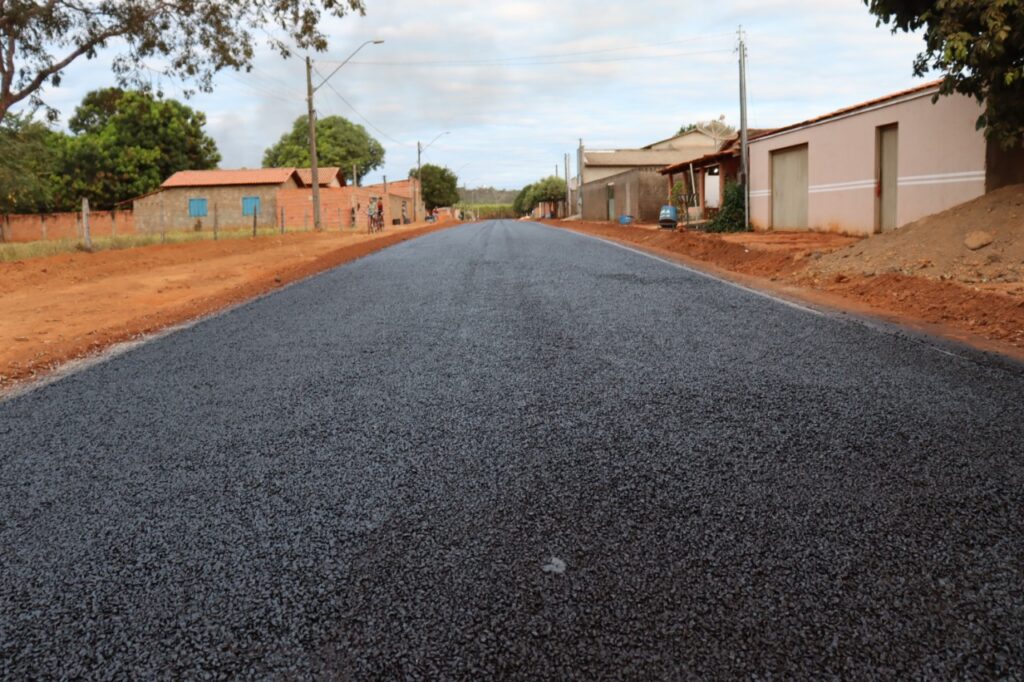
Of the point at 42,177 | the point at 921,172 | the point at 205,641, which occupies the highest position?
the point at 42,177

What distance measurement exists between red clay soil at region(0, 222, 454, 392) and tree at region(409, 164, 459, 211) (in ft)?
276

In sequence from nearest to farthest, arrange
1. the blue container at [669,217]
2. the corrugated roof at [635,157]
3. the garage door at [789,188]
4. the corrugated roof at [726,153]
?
1. the garage door at [789,188]
2. the corrugated roof at [726,153]
3. the blue container at [669,217]
4. the corrugated roof at [635,157]

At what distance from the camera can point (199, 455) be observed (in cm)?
410

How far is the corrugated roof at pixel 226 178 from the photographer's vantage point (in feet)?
163

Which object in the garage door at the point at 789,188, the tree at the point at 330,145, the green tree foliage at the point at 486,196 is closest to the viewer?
the garage door at the point at 789,188

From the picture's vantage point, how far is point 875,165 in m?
18.9

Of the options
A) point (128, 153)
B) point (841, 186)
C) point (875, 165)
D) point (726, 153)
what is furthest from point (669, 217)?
point (128, 153)

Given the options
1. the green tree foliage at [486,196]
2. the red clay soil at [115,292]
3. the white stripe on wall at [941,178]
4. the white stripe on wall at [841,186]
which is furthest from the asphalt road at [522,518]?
the green tree foliage at [486,196]

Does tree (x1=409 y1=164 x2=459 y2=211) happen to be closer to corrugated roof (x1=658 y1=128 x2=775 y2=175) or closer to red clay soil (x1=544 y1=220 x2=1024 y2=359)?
corrugated roof (x1=658 y1=128 x2=775 y2=175)

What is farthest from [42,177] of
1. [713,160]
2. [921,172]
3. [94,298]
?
[921,172]

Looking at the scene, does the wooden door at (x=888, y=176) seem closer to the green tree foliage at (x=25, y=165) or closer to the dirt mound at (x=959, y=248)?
the dirt mound at (x=959, y=248)

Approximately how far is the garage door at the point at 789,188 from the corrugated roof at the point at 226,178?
33.2 m

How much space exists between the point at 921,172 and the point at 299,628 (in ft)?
57.9

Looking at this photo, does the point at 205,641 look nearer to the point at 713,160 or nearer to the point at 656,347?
the point at 656,347
